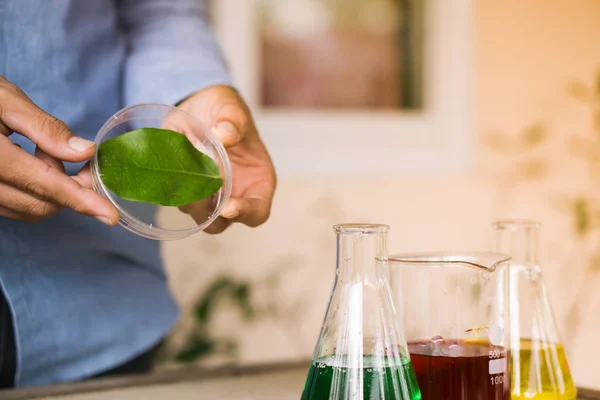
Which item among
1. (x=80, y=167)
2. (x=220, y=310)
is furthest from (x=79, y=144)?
(x=220, y=310)

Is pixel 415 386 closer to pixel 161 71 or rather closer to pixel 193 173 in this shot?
pixel 193 173

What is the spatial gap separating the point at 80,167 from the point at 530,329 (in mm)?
449

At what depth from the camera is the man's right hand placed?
0.54 metres

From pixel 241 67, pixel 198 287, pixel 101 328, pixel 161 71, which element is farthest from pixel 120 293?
pixel 241 67

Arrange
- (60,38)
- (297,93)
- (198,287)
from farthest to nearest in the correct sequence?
(297,93), (198,287), (60,38)

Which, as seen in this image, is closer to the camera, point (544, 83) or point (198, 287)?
point (198, 287)

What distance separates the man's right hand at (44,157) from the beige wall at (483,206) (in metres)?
1.26

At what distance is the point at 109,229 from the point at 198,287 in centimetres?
103

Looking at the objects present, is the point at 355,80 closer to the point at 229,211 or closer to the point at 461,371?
the point at 229,211

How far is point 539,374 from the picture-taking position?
1.97 ft

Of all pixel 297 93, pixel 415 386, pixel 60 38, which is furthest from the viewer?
pixel 297 93

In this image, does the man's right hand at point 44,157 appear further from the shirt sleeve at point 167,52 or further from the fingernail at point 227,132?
Result: the shirt sleeve at point 167,52

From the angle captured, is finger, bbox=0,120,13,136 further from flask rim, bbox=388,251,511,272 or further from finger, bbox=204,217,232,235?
flask rim, bbox=388,251,511,272

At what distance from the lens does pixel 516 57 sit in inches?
88.4
